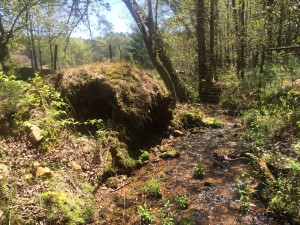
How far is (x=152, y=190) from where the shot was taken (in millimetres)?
5359

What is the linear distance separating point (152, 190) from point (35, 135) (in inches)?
111

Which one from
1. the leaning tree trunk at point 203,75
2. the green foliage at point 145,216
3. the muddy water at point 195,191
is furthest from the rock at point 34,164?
the leaning tree trunk at point 203,75

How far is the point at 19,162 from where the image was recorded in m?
4.99

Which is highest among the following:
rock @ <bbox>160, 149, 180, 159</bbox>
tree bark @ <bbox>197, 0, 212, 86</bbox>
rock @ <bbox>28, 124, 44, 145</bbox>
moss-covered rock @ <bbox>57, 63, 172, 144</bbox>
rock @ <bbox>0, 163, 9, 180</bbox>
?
tree bark @ <bbox>197, 0, 212, 86</bbox>

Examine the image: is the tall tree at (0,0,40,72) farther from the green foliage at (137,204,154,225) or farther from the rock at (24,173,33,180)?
the green foliage at (137,204,154,225)

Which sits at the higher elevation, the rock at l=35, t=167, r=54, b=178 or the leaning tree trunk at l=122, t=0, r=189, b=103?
the leaning tree trunk at l=122, t=0, r=189, b=103

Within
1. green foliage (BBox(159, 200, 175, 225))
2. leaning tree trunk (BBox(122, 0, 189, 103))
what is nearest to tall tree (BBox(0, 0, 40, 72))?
leaning tree trunk (BBox(122, 0, 189, 103))

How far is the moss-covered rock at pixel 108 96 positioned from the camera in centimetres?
731

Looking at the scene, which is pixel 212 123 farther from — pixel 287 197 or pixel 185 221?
pixel 185 221

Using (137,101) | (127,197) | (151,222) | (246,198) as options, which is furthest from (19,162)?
Result: (246,198)

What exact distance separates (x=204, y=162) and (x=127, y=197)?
7.97 feet

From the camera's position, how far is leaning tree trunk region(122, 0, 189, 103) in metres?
11.3

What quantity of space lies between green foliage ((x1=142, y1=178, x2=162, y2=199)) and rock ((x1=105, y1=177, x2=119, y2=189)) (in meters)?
0.70

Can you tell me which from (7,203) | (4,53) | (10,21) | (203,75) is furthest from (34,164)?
(10,21)
